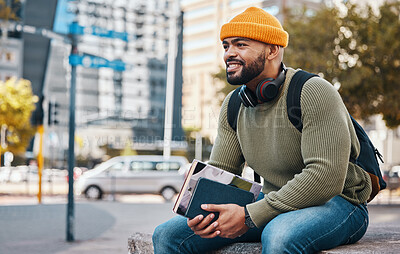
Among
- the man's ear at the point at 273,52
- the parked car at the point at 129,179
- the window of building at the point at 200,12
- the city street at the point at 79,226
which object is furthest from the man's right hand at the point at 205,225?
the window of building at the point at 200,12

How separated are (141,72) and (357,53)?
2781 inches

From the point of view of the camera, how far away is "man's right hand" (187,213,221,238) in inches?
83.4

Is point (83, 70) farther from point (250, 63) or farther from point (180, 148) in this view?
point (250, 63)

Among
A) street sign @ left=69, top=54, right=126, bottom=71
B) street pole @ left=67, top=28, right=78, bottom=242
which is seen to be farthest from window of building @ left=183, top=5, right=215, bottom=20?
street sign @ left=69, top=54, right=126, bottom=71

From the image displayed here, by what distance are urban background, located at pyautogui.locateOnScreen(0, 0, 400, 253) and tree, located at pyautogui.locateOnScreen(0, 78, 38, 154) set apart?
0.20 ft

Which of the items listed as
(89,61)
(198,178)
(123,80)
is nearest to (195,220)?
(198,178)

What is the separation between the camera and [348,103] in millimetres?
17422

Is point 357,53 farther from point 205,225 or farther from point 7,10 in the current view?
point 205,225

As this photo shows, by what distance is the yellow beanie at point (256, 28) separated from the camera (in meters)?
2.32

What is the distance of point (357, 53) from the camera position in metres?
17.6

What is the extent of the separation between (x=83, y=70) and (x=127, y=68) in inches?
3075

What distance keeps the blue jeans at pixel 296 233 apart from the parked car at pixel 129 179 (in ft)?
56.7

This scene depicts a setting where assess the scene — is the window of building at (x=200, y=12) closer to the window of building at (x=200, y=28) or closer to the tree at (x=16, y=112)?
the window of building at (x=200, y=28)

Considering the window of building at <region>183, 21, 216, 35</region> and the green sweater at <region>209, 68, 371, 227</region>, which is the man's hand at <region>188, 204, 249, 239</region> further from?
the window of building at <region>183, 21, 216, 35</region>
